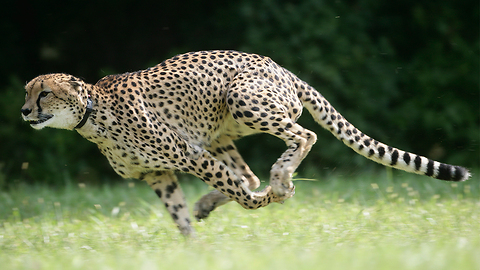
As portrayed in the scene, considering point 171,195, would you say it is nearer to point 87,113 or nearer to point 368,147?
point 87,113

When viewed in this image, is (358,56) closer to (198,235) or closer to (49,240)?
(198,235)

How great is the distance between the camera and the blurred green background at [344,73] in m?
8.01

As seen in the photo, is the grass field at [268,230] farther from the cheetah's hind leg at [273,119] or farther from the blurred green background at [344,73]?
the blurred green background at [344,73]

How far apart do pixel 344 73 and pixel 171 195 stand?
443 centimetres

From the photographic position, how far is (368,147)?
15.2 feet

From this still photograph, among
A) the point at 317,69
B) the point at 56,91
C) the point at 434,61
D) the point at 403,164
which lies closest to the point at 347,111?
the point at 317,69

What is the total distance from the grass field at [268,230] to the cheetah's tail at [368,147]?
1.37 feet

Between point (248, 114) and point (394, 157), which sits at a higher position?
point (248, 114)

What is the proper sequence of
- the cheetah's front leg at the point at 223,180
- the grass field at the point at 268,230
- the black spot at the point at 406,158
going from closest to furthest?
the grass field at the point at 268,230 < the cheetah's front leg at the point at 223,180 < the black spot at the point at 406,158

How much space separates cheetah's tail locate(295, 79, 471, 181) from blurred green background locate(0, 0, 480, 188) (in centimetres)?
289

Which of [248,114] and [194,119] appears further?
[194,119]

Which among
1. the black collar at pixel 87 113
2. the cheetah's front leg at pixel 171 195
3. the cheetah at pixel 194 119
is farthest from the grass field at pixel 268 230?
the black collar at pixel 87 113

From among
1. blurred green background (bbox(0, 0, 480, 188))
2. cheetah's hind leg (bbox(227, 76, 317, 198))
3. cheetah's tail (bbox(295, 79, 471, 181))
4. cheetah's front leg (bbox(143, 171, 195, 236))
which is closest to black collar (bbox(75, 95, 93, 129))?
cheetah's front leg (bbox(143, 171, 195, 236))

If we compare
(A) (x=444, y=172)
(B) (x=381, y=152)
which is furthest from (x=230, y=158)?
(A) (x=444, y=172)
